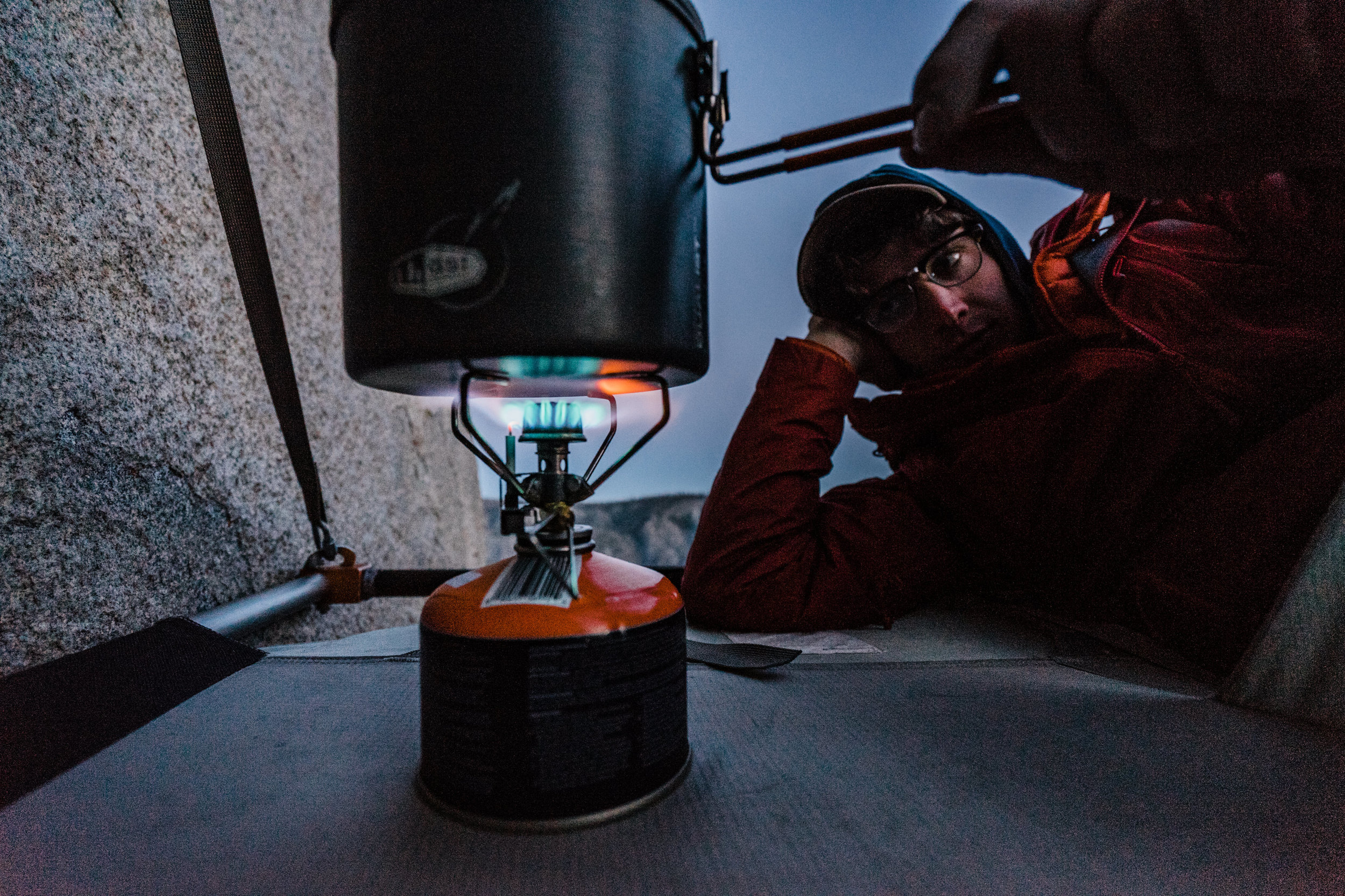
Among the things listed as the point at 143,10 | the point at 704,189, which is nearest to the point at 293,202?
the point at 143,10

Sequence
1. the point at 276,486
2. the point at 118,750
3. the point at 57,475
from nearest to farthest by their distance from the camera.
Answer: the point at 118,750
the point at 57,475
the point at 276,486

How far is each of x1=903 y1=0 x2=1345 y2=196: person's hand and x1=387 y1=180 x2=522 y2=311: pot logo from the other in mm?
389

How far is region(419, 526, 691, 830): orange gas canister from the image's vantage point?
1.43 feet

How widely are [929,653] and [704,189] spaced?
2.19 ft

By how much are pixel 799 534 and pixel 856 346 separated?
1.32 feet

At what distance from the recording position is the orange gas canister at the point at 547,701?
1.43 feet

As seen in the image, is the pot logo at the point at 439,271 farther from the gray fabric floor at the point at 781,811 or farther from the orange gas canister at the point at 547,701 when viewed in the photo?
the gray fabric floor at the point at 781,811

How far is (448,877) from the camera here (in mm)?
394

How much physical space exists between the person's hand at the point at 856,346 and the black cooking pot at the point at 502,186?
0.78 m

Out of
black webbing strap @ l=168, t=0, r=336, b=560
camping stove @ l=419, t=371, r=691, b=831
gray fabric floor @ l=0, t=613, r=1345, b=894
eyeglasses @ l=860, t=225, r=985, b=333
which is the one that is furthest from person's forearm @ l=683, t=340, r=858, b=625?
black webbing strap @ l=168, t=0, r=336, b=560

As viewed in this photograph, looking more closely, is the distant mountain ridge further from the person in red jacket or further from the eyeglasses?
the eyeglasses

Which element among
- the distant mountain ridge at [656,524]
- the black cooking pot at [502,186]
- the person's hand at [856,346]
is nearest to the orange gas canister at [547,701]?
the black cooking pot at [502,186]

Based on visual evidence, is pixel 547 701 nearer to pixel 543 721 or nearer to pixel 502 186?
pixel 543 721

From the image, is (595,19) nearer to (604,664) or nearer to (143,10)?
(604,664)
